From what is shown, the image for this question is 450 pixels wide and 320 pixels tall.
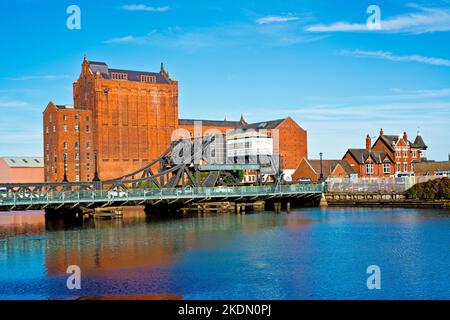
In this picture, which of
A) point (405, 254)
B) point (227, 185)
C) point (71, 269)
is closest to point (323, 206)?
point (227, 185)

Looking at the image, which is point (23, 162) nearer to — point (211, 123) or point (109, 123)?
point (109, 123)

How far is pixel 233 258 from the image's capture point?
32.3 metres

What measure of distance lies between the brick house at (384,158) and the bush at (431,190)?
859 inches

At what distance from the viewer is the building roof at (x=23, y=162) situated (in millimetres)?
117312

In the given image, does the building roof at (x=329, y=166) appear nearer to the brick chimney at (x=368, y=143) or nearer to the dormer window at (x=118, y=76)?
the brick chimney at (x=368, y=143)

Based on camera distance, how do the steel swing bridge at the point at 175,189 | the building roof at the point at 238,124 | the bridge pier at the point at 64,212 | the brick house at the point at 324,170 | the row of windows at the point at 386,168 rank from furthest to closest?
the building roof at the point at 238,124 → the row of windows at the point at 386,168 → the brick house at the point at 324,170 → the bridge pier at the point at 64,212 → the steel swing bridge at the point at 175,189

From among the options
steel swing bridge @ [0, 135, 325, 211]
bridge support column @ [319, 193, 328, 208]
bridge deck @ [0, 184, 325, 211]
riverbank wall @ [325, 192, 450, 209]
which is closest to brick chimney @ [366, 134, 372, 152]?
riverbank wall @ [325, 192, 450, 209]

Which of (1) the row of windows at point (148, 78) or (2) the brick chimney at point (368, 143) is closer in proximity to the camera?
(2) the brick chimney at point (368, 143)

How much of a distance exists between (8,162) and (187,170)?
66.3m

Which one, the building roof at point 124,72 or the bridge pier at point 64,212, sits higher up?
the building roof at point 124,72

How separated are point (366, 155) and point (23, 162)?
221 feet

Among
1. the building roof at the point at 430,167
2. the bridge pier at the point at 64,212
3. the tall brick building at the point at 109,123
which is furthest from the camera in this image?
the tall brick building at the point at 109,123

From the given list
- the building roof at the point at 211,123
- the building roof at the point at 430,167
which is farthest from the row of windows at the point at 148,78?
the building roof at the point at 430,167
